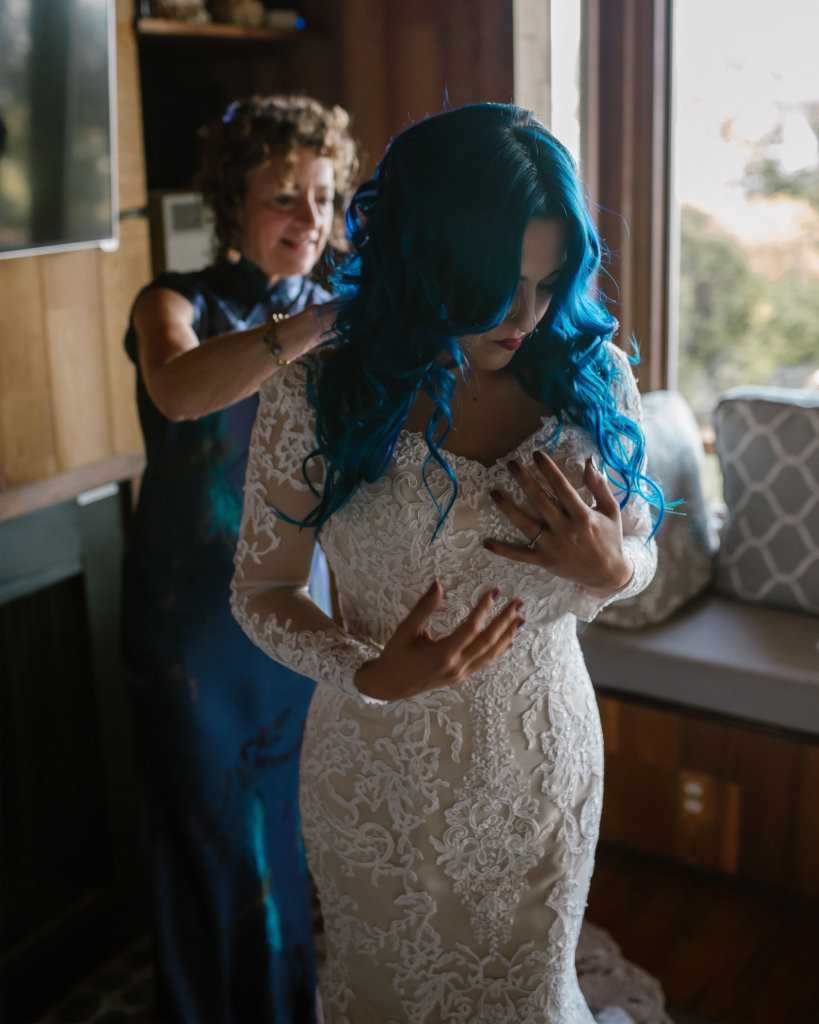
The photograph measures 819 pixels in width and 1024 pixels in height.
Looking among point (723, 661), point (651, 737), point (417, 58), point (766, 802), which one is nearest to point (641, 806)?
point (651, 737)

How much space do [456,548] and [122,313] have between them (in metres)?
1.21

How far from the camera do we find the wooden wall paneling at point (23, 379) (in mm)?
1912

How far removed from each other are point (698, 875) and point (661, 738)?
13.7 inches

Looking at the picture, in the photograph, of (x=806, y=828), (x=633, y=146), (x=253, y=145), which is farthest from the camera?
(x=633, y=146)

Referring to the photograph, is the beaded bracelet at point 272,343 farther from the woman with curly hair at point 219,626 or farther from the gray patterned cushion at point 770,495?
the gray patterned cushion at point 770,495

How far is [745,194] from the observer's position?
110 inches

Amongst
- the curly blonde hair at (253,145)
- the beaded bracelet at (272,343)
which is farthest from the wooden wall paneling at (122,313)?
the beaded bracelet at (272,343)

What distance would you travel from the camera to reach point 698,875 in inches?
99.7

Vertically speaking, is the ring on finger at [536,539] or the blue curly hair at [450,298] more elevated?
the blue curly hair at [450,298]

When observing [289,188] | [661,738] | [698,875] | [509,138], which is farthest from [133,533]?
[698,875]

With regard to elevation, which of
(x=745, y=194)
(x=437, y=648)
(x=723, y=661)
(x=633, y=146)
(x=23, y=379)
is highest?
(x=633, y=146)

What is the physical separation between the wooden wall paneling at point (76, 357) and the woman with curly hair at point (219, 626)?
0.96ft

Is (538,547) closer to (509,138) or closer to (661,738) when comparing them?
(509,138)

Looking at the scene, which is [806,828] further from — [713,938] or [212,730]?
[212,730]
